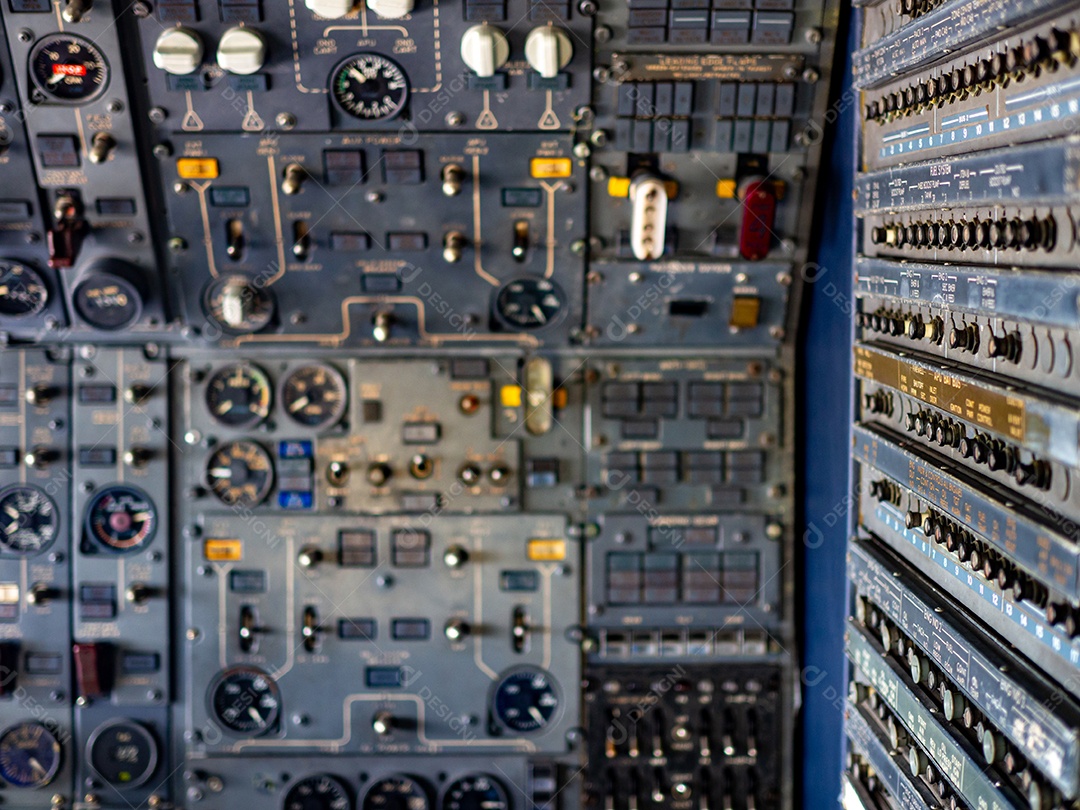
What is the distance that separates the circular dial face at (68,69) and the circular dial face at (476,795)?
304 cm

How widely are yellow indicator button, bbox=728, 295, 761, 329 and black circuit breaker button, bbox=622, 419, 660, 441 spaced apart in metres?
0.51

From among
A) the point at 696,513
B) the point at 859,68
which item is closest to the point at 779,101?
the point at 859,68

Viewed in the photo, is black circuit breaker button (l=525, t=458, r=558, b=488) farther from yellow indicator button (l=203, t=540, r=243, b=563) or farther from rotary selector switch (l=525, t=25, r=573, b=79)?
rotary selector switch (l=525, t=25, r=573, b=79)

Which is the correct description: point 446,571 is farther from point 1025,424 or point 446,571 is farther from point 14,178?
point 1025,424

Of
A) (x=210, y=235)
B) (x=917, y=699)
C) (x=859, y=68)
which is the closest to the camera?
(x=917, y=699)

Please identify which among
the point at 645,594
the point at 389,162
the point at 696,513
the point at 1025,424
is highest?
the point at 389,162

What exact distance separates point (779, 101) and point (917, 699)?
7.03 feet

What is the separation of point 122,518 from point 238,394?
0.69 m

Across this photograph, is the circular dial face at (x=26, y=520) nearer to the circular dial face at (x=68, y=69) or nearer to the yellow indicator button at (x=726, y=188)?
the circular dial face at (x=68, y=69)

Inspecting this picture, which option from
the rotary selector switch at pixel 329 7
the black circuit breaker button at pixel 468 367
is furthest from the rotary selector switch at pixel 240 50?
the black circuit breaker button at pixel 468 367

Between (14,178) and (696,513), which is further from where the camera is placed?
(696,513)

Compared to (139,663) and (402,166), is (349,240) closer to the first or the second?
(402,166)

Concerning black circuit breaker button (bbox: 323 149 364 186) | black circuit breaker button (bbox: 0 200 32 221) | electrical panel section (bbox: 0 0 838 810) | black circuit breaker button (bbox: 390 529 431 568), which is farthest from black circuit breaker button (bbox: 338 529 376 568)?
black circuit breaker button (bbox: 0 200 32 221)

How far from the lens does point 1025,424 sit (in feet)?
5.97
